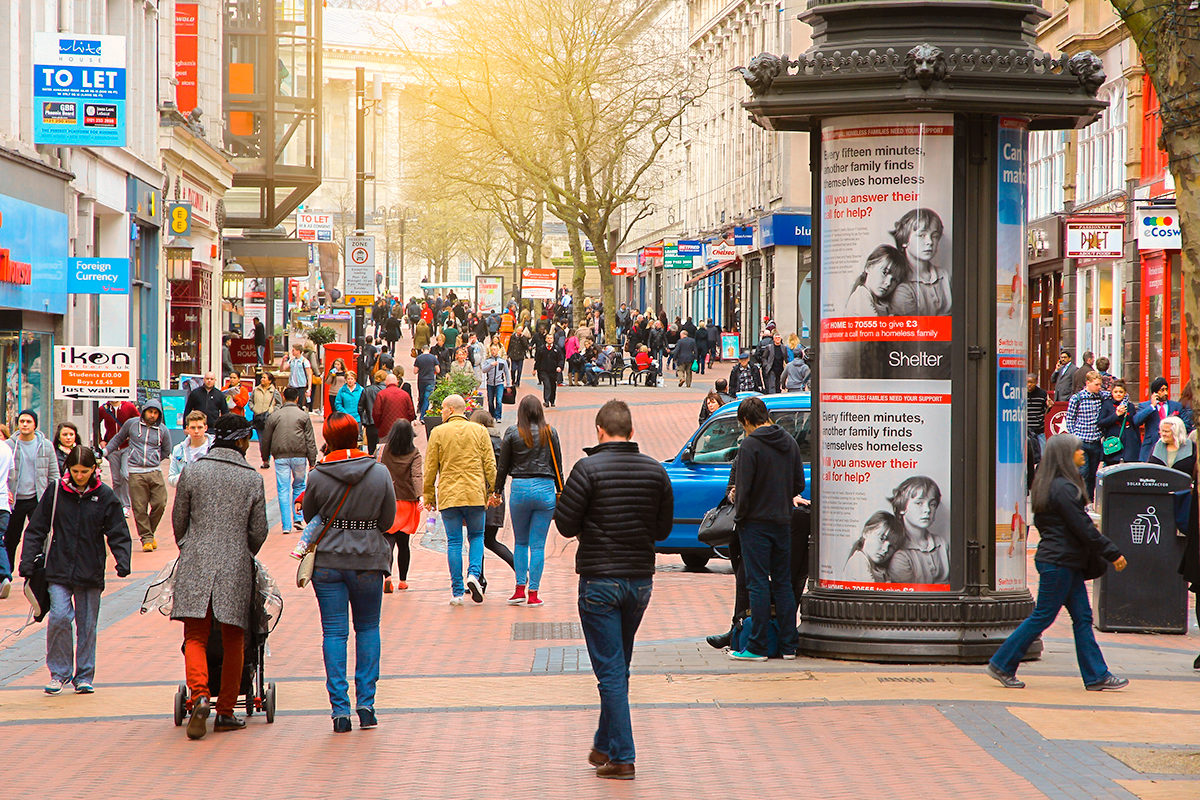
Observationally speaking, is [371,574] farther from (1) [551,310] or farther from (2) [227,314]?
(1) [551,310]

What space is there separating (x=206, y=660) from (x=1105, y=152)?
27.7 m

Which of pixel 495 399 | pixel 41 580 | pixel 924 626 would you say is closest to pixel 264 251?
pixel 495 399

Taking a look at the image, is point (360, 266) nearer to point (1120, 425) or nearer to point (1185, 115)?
point (1120, 425)

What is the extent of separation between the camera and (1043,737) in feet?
26.5

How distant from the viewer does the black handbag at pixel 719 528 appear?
432 inches

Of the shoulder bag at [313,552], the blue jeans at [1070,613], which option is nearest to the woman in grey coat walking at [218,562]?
the shoulder bag at [313,552]

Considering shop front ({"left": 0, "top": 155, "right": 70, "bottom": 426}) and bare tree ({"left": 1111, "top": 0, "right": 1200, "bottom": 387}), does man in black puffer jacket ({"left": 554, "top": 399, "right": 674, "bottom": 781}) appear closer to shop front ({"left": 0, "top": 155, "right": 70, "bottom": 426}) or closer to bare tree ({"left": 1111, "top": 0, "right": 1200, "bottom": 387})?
bare tree ({"left": 1111, "top": 0, "right": 1200, "bottom": 387})

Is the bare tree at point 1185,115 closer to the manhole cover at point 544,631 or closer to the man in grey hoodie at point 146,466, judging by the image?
the manhole cover at point 544,631

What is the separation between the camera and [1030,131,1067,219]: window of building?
3538 centimetres

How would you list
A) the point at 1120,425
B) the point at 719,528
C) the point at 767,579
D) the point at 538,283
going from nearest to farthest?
the point at 767,579 → the point at 719,528 → the point at 1120,425 → the point at 538,283

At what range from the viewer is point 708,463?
1555cm

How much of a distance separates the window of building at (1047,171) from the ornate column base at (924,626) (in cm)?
2643

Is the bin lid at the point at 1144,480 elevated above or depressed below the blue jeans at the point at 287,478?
above

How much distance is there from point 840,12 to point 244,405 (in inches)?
764
